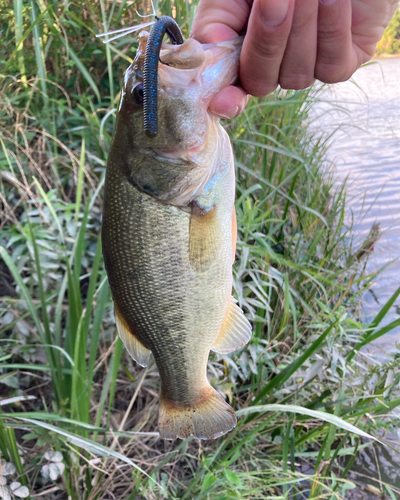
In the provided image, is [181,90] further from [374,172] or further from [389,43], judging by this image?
[389,43]

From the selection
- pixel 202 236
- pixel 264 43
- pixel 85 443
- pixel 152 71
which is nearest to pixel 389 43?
pixel 264 43

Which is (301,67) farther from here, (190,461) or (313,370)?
(190,461)

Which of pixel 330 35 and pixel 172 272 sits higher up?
pixel 330 35

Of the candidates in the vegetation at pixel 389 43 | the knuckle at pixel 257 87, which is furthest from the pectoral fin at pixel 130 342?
the vegetation at pixel 389 43

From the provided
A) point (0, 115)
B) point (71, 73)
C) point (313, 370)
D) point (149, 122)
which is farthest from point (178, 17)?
point (313, 370)

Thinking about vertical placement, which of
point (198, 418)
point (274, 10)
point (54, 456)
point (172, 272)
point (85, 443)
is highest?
point (274, 10)

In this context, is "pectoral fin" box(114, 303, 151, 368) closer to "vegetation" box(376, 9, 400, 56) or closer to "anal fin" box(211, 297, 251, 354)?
"anal fin" box(211, 297, 251, 354)

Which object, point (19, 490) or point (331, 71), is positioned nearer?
point (331, 71)

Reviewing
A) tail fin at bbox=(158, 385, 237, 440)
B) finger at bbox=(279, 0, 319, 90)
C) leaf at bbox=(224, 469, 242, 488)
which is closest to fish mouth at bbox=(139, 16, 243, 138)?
finger at bbox=(279, 0, 319, 90)
